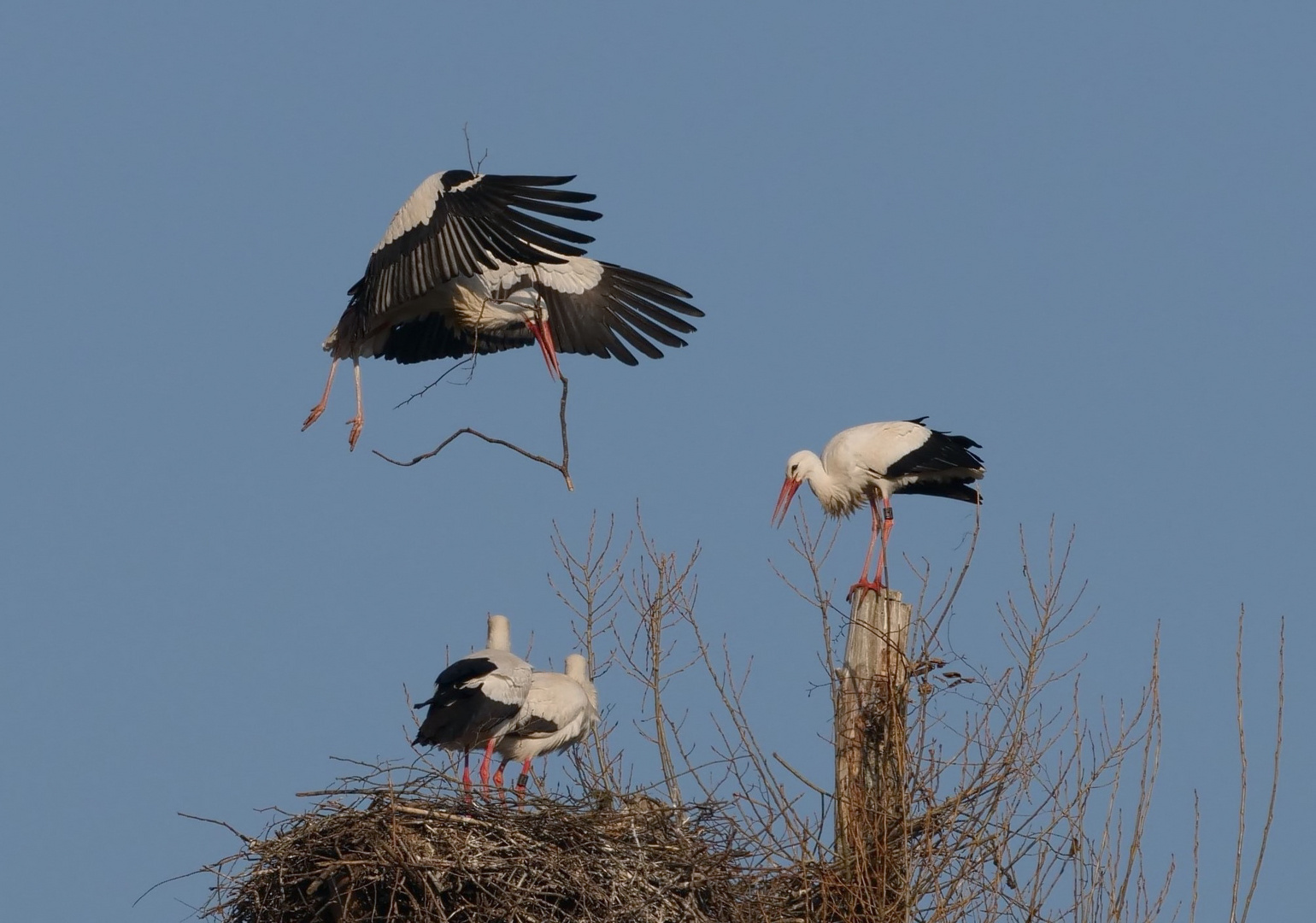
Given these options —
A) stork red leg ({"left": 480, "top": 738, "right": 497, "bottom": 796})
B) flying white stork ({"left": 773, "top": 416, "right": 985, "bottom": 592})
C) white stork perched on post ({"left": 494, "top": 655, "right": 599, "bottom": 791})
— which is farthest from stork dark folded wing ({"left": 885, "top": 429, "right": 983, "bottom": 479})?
stork red leg ({"left": 480, "top": 738, "right": 497, "bottom": 796})

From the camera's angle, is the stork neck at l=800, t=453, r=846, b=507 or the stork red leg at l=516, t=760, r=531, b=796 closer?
the stork red leg at l=516, t=760, r=531, b=796

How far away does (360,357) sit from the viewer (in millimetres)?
14039

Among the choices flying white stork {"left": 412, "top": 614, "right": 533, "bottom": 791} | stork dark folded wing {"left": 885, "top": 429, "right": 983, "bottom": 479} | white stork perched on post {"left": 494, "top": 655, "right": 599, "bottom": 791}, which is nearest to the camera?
flying white stork {"left": 412, "top": 614, "right": 533, "bottom": 791}

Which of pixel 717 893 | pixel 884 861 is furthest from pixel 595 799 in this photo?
pixel 884 861

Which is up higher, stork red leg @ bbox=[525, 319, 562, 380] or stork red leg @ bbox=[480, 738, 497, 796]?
stork red leg @ bbox=[525, 319, 562, 380]

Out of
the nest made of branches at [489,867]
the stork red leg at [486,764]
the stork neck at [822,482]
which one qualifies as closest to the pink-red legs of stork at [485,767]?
the stork red leg at [486,764]

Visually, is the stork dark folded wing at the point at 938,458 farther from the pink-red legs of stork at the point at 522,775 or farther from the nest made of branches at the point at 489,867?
the nest made of branches at the point at 489,867

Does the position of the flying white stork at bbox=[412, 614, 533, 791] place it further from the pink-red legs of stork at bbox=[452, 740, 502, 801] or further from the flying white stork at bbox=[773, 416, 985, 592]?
the flying white stork at bbox=[773, 416, 985, 592]

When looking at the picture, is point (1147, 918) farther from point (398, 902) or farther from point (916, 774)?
point (398, 902)

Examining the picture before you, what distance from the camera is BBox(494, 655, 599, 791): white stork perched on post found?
12133 mm

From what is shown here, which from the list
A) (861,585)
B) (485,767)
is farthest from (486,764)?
(861,585)

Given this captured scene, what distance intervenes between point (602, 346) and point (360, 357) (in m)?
1.58

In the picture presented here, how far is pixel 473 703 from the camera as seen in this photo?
11688 mm

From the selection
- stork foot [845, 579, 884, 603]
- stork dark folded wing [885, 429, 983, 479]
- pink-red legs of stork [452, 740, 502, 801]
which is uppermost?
stork dark folded wing [885, 429, 983, 479]
